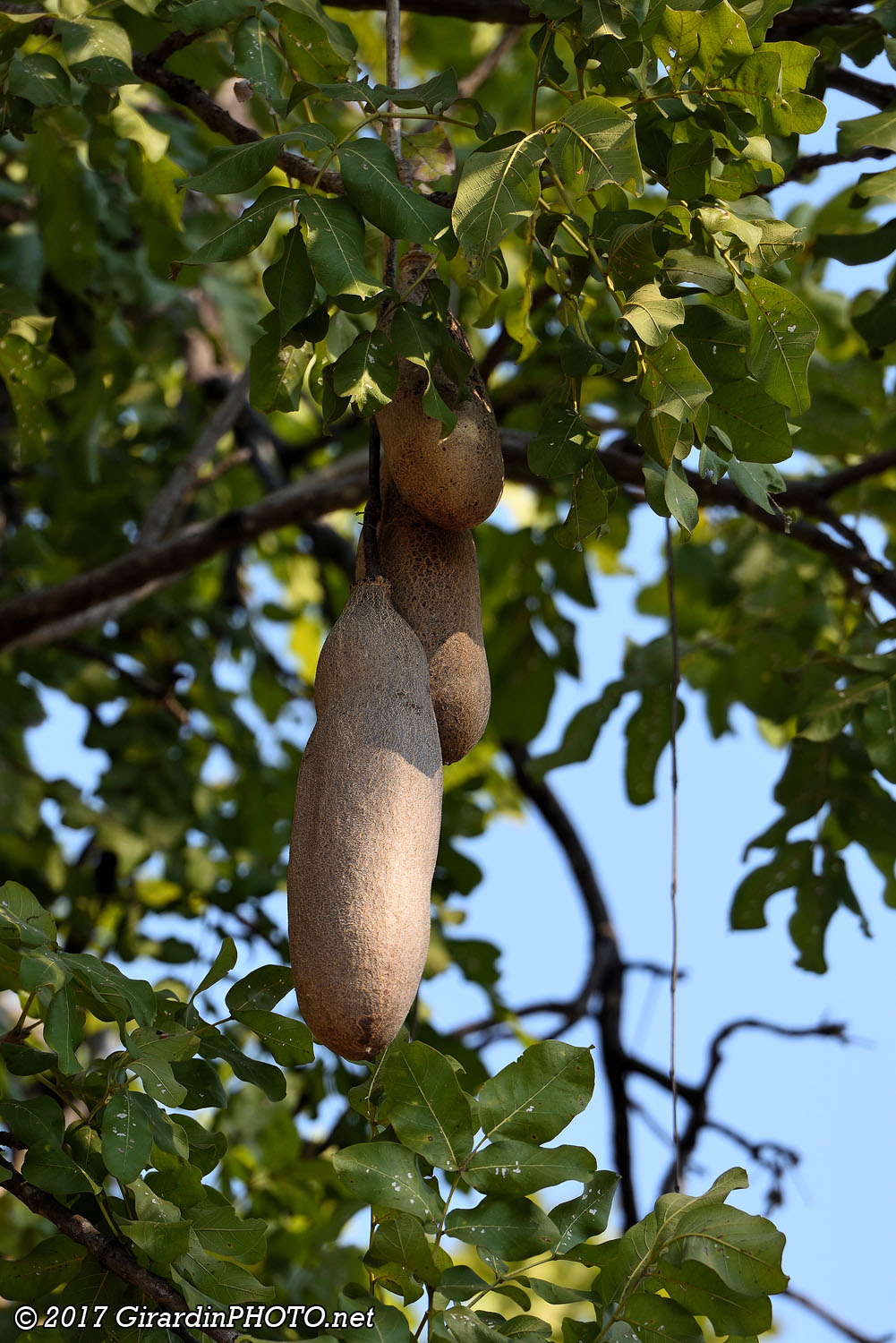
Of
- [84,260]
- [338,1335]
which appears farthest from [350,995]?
[84,260]

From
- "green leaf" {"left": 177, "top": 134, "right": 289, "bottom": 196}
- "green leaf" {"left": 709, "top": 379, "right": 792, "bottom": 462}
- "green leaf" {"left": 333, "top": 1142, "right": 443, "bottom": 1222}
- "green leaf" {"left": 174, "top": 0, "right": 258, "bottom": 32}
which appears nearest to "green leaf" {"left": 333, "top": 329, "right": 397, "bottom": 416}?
"green leaf" {"left": 177, "top": 134, "right": 289, "bottom": 196}

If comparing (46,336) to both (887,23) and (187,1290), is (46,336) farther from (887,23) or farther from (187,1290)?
(187,1290)

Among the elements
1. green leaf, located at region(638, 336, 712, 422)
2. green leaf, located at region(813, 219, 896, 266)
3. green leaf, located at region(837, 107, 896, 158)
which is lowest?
green leaf, located at region(638, 336, 712, 422)

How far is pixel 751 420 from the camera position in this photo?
124 centimetres

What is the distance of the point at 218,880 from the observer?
3.15 meters

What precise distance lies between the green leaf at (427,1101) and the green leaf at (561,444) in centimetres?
50

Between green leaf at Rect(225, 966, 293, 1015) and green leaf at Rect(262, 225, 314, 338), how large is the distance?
22.8 inches

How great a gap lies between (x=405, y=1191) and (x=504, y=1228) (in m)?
0.09

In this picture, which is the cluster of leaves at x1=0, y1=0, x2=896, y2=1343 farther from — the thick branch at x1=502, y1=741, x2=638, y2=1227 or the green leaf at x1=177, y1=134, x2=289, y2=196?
the thick branch at x1=502, y1=741, x2=638, y2=1227

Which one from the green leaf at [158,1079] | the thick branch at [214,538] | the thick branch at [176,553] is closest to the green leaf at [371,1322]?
the green leaf at [158,1079]

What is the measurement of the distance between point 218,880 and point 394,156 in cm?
216

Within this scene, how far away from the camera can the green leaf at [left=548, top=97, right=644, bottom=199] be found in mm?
1113

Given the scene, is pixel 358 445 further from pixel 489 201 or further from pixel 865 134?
pixel 489 201

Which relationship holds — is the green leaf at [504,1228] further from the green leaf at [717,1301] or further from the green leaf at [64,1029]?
the green leaf at [64,1029]
